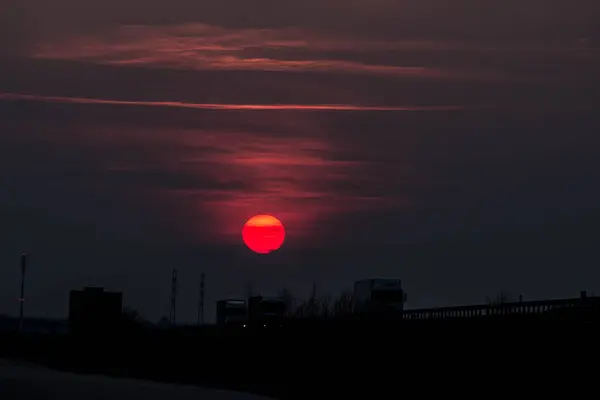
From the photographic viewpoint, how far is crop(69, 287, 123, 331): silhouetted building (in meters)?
125

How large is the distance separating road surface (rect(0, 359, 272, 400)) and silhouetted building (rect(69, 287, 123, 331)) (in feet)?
142

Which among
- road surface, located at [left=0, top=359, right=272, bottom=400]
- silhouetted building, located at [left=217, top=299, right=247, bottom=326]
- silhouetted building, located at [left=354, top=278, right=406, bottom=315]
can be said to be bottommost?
road surface, located at [left=0, top=359, right=272, bottom=400]

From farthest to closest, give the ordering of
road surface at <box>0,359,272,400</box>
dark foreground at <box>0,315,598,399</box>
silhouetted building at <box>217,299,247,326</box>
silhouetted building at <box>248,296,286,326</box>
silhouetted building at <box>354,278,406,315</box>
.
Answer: silhouetted building at <box>217,299,247,326</box> → silhouetted building at <box>248,296,286,326</box> → silhouetted building at <box>354,278,406,315</box> → road surface at <box>0,359,272,400</box> → dark foreground at <box>0,315,598,399</box>

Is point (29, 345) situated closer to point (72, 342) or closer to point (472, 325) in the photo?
point (72, 342)

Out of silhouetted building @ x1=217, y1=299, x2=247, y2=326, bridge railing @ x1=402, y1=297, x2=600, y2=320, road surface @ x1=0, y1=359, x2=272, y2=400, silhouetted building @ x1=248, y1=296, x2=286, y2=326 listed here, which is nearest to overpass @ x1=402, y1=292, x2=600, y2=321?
bridge railing @ x1=402, y1=297, x2=600, y2=320

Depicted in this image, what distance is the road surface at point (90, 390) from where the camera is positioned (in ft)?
206

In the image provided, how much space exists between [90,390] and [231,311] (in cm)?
5311

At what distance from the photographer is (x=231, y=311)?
12100 centimetres

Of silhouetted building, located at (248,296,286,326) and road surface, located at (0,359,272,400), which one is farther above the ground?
silhouetted building, located at (248,296,286,326)

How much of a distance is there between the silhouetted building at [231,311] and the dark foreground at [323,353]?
6747 millimetres

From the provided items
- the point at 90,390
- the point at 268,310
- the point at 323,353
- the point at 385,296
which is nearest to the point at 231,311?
the point at 268,310

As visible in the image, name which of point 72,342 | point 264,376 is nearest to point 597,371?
point 264,376

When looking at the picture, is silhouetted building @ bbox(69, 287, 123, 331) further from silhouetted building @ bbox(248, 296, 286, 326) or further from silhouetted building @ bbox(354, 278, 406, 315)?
silhouetted building @ bbox(354, 278, 406, 315)

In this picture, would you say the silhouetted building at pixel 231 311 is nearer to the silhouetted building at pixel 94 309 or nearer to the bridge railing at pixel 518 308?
the silhouetted building at pixel 94 309
